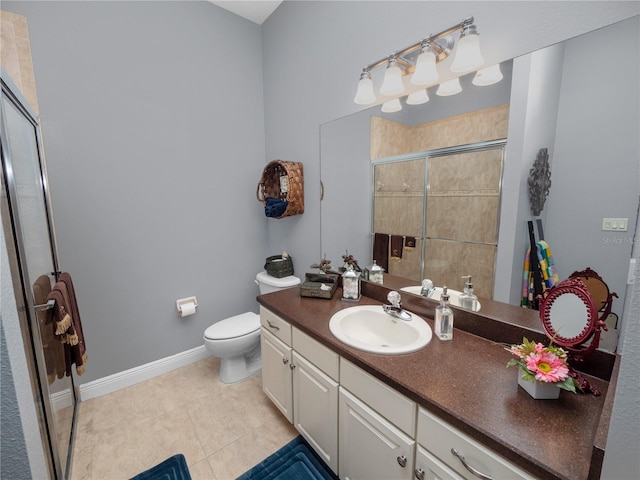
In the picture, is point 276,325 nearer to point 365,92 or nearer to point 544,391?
point 544,391

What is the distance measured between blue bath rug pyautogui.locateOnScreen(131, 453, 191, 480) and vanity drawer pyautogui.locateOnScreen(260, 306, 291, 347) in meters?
0.80

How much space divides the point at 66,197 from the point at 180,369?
152 cm

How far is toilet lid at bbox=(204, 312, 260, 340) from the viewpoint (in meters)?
2.03

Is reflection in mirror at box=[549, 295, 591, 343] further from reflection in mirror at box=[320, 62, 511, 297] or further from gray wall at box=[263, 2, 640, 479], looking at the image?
gray wall at box=[263, 2, 640, 479]

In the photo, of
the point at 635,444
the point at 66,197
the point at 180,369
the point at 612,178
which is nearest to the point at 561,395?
the point at 635,444

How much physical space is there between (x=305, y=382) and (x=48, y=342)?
1183 millimetres

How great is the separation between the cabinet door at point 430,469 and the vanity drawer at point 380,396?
0.06 meters

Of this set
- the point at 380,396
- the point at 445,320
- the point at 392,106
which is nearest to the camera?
the point at 380,396

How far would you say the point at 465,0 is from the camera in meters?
1.20

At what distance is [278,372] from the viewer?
5.32ft

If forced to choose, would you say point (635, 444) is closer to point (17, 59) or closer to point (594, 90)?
point (594, 90)

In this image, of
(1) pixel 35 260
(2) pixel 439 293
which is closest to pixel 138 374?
(1) pixel 35 260

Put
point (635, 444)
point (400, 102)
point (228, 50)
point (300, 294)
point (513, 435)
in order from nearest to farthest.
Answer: point (635, 444)
point (513, 435)
point (400, 102)
point (300, 294)
point (228, 50)

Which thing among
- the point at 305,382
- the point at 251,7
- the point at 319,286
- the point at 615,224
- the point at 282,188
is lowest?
the point at 305,382
